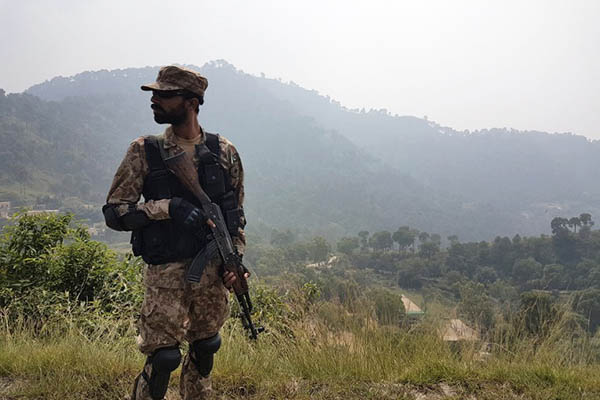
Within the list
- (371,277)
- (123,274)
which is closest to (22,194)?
(371,277)

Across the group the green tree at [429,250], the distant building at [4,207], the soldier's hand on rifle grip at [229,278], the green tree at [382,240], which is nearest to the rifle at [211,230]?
the soldier's hand on rifle grip at [229,278]

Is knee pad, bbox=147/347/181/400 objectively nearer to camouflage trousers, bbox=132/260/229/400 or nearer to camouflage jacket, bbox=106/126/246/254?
camouflage trousers, bbox=132/260/229/400

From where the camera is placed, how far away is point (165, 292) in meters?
2.46

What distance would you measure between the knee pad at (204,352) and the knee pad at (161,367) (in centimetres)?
18

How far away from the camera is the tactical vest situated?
245cm

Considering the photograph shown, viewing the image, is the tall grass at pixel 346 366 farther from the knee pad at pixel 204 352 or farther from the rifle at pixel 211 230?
the rifle at pixel 211 230

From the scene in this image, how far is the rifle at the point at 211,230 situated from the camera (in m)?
2.44

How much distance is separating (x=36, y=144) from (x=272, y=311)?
18021cm

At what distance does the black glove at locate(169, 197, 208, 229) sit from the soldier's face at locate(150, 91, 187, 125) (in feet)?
1.79

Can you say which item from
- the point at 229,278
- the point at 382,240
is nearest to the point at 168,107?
the point at 229,278

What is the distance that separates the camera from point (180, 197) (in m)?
2.52

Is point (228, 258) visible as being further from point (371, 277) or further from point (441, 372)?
point (371, 277)

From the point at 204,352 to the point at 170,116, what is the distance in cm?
163

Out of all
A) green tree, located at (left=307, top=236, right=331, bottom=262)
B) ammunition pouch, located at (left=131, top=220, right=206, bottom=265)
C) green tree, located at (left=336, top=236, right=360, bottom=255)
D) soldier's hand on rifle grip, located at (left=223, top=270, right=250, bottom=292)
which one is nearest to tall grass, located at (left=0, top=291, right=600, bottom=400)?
soldier's hand on rifle grip, located at (left=223, top=270, right=250, bottom=292)
